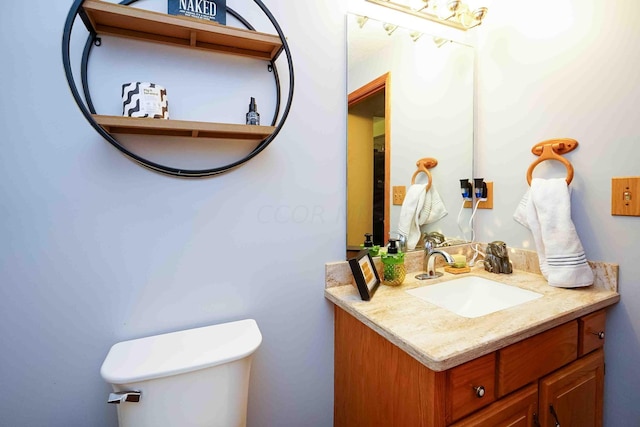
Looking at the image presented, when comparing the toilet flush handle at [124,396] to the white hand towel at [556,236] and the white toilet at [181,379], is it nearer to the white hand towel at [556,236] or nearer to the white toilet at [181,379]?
the white toilet at [181,379]

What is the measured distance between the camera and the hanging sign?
839 millimetres

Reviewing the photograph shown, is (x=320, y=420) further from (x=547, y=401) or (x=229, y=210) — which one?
(x=229, y=210)

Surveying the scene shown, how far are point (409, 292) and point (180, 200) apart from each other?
0.90 meters

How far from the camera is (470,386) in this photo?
2.43ft

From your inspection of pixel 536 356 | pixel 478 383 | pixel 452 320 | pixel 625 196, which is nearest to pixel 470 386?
pixel 478 383

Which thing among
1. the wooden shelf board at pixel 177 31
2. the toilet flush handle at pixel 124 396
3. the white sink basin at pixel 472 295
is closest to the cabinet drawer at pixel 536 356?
the white sink basin at pixel 472 295

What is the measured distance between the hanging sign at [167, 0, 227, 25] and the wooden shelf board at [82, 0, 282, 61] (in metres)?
0.06

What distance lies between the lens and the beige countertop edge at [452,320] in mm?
705

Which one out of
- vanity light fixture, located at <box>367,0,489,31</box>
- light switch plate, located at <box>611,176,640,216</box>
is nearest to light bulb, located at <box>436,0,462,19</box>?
vanity light fixture, located at <box>367,0,489,31</box>

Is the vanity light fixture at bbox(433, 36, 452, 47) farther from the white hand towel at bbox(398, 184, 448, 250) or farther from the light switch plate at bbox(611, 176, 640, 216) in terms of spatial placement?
the light switch plate at bbox(611, 176, 640, 216)

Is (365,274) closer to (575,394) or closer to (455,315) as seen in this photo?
(455,315)

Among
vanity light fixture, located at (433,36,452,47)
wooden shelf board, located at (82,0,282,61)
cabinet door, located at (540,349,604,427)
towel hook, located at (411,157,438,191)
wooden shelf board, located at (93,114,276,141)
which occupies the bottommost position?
cabinet door, located at (540,349,604,427)

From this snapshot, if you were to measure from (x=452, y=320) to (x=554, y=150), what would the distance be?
2.92ft

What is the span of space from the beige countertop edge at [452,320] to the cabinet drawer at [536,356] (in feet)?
0.13
